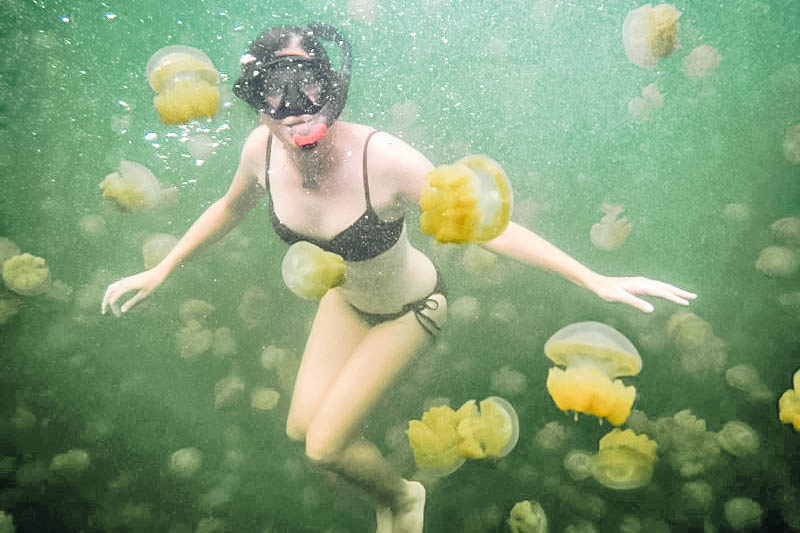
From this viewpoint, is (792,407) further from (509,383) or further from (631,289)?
(509,383)

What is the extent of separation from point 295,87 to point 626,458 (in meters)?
3.06

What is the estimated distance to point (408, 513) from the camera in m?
2.61

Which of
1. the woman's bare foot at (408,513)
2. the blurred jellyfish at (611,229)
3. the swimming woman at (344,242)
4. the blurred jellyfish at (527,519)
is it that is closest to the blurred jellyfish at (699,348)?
the blurred jellyfish at (611,229)

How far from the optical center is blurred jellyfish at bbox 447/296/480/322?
443 cm

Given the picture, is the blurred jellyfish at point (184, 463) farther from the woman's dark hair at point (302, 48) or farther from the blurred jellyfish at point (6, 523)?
the woman's dark hair at point (302, 48)

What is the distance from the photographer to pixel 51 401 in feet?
15.9

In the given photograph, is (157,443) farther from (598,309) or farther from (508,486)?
(598,309)

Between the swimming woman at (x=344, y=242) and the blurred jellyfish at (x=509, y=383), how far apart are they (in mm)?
1746

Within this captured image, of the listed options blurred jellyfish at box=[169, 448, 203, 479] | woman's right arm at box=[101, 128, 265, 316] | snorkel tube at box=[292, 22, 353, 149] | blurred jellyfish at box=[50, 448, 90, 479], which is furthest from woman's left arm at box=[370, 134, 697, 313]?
Answer: blurred jellyfish at box=[50, 448, 90, 479]

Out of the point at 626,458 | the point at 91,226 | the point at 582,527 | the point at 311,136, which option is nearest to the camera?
the point at 311,136

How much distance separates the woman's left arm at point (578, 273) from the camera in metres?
1.82

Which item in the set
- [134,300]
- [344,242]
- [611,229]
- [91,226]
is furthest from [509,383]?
[91,226]

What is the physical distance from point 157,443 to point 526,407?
3.80 m

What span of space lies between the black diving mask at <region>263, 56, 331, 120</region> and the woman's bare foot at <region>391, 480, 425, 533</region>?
83.9 inches
